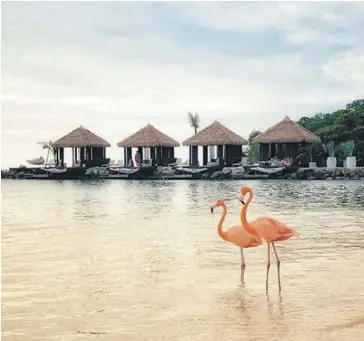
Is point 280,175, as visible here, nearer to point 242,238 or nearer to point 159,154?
point 159,154

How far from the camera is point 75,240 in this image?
348 inches

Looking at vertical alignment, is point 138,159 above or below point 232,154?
below

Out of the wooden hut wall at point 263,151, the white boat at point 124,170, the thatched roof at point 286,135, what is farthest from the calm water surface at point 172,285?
the white boat at point 124,170

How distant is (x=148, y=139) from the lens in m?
30.0

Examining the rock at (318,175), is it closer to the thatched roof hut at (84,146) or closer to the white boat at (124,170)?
the white boat at (124,170)

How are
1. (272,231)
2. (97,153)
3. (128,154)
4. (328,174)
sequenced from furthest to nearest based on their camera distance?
(97,153) < (128,154) < (328,174) < (272,231)

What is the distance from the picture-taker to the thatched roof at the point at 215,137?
94.2 feet

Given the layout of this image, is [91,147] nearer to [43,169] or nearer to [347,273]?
[43,169]

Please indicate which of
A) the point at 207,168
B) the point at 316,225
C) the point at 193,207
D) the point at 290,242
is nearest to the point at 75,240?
the point at 290,242

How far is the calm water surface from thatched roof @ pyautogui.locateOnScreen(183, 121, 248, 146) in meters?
17.8

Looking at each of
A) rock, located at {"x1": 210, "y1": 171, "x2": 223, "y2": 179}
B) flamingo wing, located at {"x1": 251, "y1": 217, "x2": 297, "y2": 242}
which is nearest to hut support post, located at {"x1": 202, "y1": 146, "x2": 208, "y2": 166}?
rock, located at {"x1": 210, "y1": 171, "x2": 223, "y2": 179}

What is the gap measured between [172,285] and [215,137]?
23.5 m

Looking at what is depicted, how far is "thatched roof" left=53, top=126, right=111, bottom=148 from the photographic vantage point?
31.2 m

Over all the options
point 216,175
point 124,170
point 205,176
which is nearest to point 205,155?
point 205,176
